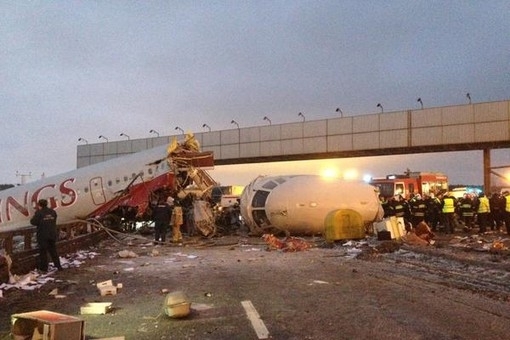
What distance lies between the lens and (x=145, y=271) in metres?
12.7

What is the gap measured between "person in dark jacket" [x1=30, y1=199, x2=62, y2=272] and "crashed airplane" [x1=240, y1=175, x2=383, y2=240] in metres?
9.86

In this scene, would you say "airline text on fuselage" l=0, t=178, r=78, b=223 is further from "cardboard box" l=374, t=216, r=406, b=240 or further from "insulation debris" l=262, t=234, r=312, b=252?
"cardboard box" l=374, t=216, r=406, b=240

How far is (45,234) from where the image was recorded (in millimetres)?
12820

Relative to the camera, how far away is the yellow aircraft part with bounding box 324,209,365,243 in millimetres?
18828

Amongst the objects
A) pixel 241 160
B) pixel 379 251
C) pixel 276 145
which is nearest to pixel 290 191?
pixel 379 251

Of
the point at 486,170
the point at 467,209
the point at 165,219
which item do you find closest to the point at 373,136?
the point at 486,170

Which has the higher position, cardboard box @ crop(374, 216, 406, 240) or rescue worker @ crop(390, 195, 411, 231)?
rescue worker @ crop(390, 195, 411, 231)

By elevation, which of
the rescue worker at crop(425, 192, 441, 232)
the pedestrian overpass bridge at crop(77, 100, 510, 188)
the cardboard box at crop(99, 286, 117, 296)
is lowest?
the cardboard box at crop(99, 286, 117, 296)

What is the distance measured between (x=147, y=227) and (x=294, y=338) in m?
20.5

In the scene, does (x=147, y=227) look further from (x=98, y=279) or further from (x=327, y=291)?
(x=327, y=291)

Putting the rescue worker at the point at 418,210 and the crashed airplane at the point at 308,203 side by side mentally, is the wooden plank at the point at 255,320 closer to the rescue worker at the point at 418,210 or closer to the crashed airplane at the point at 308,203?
the crashed airplane at the point at 308,203

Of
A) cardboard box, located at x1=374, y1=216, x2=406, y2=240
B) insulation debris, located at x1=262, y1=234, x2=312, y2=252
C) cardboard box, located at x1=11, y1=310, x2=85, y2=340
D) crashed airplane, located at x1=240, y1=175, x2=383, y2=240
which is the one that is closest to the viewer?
cardboard box, located at x1=11, y1=310, x2=85, y2=340

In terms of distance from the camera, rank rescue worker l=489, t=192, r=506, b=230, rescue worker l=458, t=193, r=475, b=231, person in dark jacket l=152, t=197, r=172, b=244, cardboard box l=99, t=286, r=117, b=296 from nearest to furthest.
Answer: cardboard box l=99, t=286, r=117, b=296
person in dark jacket l=152, t=197, r=172, b=244
rescue worker l=489, t=192, r=506, b=230
rescue worker l=458, t=193, r=475, b=231

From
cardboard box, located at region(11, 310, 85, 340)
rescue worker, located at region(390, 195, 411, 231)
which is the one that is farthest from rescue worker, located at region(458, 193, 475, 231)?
cardboard box, located at region(11, 310, 85, 340)
